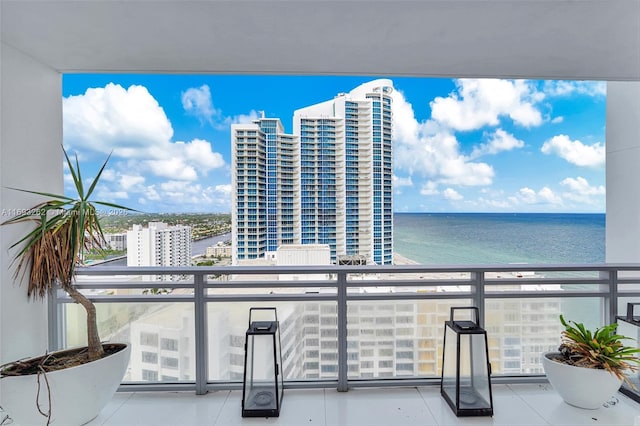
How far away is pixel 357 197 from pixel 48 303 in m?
5.26

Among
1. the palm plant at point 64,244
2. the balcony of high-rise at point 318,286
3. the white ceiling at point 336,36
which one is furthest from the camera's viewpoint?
the palm plant at point 64,244

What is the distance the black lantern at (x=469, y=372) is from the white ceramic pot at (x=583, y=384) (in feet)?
1.72

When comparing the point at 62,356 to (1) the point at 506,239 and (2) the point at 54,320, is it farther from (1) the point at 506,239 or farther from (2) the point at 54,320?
(1) the point at 506,239

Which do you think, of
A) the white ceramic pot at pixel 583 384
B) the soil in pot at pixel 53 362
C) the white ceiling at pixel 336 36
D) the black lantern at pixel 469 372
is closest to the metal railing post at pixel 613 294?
the white ceramic pot at pixel 583 384

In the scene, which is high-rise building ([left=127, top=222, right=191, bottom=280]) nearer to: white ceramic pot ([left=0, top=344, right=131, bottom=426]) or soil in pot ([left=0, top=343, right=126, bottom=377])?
soil in pot ([left=0, top=343, right=126, bottom=377])

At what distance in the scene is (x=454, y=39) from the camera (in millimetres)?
2041

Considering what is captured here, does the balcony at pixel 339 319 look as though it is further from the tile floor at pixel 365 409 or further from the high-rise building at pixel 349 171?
the high-rise building at pixel 349 171

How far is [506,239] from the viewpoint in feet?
69.9

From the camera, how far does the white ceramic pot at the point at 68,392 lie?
171 cm

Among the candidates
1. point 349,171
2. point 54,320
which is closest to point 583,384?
point 54,320

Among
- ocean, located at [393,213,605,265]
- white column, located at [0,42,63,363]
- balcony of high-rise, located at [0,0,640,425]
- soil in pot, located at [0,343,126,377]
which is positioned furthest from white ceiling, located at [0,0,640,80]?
ocean, located at [393,213,605,265]

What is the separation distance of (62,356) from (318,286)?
1.88 metres

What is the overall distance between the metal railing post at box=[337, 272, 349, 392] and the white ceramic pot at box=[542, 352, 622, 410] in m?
1.52

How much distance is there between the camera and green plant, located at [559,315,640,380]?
6.50 feet
